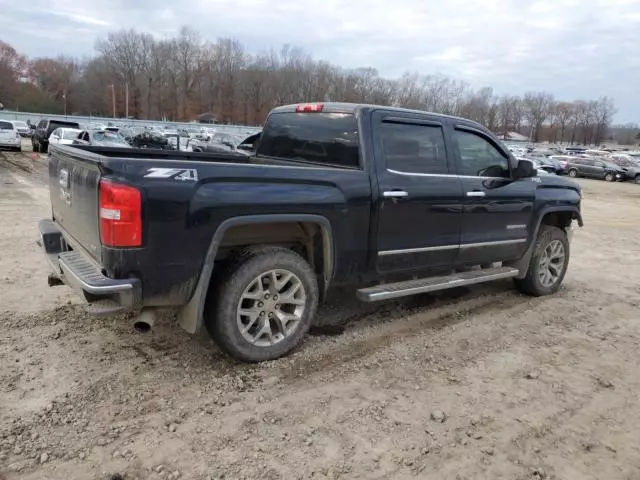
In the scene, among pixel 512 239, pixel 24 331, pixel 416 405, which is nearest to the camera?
pixel 416 405

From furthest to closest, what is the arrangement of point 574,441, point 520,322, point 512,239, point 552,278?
point 552,278 → point 512,239 → point 520,322 → point 574,441

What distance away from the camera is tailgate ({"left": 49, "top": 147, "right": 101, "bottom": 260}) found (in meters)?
3.43

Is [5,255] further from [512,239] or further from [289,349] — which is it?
[512,239]

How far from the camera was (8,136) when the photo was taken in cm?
2689

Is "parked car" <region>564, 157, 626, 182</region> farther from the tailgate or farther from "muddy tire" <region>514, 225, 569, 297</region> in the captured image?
the tailgate

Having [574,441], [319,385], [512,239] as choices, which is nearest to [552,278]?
[512,239]

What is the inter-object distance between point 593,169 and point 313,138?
127ft

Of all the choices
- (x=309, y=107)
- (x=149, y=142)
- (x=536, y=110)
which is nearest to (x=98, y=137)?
(x=149, y=142)

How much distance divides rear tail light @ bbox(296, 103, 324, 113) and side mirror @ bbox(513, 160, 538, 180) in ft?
7.29

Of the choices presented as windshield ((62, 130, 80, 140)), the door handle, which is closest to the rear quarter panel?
the door handle

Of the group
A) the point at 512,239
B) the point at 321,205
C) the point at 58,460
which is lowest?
the point at 58,460

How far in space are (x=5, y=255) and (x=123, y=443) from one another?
469 centimetres

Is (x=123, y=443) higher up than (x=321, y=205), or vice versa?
(x=321, y=205)

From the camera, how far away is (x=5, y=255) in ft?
21.8
